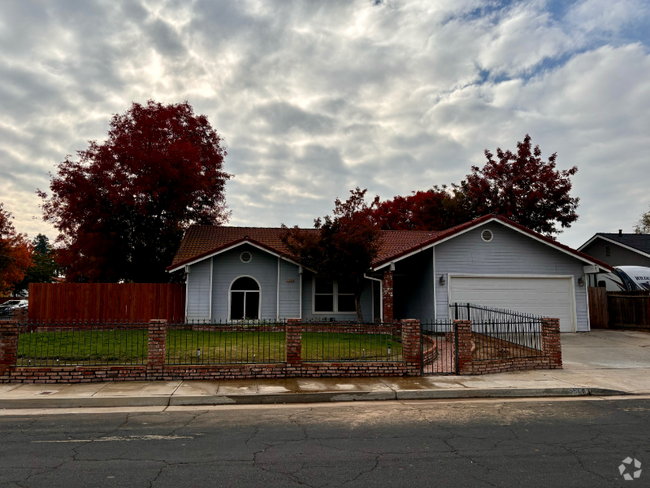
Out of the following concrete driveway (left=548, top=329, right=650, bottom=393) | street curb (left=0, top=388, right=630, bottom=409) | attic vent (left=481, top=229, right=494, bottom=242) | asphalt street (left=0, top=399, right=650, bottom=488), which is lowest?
asphalt street (left=0, top=399, right=650, bottom=488)

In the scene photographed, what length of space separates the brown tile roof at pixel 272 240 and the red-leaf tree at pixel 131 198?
2.88 m

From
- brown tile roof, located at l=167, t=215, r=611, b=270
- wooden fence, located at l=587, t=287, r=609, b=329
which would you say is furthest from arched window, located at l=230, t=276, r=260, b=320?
wooden fence, located at l=587, t=287, r=609, b=329

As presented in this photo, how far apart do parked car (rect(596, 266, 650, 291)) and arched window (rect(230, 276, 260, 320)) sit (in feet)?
57.8

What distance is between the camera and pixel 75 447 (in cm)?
612

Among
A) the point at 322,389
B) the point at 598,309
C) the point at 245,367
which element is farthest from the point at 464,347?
the point at 598,309

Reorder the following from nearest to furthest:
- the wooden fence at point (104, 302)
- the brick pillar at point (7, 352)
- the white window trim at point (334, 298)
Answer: the brick pillar at point (7, 352) < the wooden fence at point (104, 302) < the white window trim at point (334, 298)

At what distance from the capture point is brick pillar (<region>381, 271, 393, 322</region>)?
18.2 meters

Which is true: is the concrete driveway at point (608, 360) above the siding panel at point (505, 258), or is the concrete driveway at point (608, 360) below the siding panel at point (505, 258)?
below

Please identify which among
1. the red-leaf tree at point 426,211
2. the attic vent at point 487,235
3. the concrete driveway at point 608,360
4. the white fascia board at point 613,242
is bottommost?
the concrete driveway at point 608,360

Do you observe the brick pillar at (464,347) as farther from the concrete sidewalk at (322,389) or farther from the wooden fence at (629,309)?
the wooden fence at (629,309)

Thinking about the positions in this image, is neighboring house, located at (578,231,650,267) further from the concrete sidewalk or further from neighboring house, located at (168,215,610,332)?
the concrete sidewalk

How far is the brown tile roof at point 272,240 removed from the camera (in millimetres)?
18703

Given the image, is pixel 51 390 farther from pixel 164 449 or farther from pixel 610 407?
pixel 610 407

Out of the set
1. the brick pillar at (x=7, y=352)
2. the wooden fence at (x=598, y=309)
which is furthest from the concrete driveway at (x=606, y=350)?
the brick pillar at (x=7, y=352)
